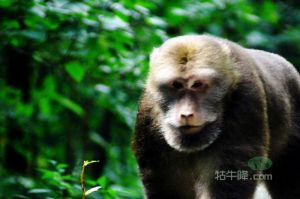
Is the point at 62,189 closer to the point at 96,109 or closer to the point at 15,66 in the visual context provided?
the point at 15,66

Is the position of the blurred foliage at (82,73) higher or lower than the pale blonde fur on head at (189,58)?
lower

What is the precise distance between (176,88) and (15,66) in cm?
400

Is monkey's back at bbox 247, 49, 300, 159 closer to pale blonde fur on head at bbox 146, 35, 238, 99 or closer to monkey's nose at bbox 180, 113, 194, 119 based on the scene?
pale blonde fur on head at bbox 146, 35, 238, 99

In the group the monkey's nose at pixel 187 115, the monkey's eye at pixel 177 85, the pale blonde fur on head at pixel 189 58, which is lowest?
the monkey's nose at pixel 187 115

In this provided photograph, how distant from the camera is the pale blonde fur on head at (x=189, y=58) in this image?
4836 mm

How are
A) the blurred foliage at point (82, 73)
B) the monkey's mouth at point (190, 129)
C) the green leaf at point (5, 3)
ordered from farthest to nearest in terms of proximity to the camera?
the blurred foliage at point (82, 73), the green leaf at point (5, 3), the monkey's mouth at point (190, 129)

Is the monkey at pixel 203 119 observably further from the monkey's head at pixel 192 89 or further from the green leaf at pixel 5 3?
the green leaf at pixel 5 3

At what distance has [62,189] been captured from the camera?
562cm

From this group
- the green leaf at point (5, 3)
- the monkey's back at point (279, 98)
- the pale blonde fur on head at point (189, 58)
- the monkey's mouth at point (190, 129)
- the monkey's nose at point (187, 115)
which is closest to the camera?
the monkey's nose at point (187, 115)

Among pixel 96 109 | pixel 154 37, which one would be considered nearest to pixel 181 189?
pixel 154 37

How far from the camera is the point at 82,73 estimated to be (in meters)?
6.84

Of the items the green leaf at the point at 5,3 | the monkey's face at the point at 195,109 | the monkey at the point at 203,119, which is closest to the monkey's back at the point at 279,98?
the monkey at the point at 203,119

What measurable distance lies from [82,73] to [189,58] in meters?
2.19

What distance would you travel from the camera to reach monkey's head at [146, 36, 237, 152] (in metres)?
4.73
